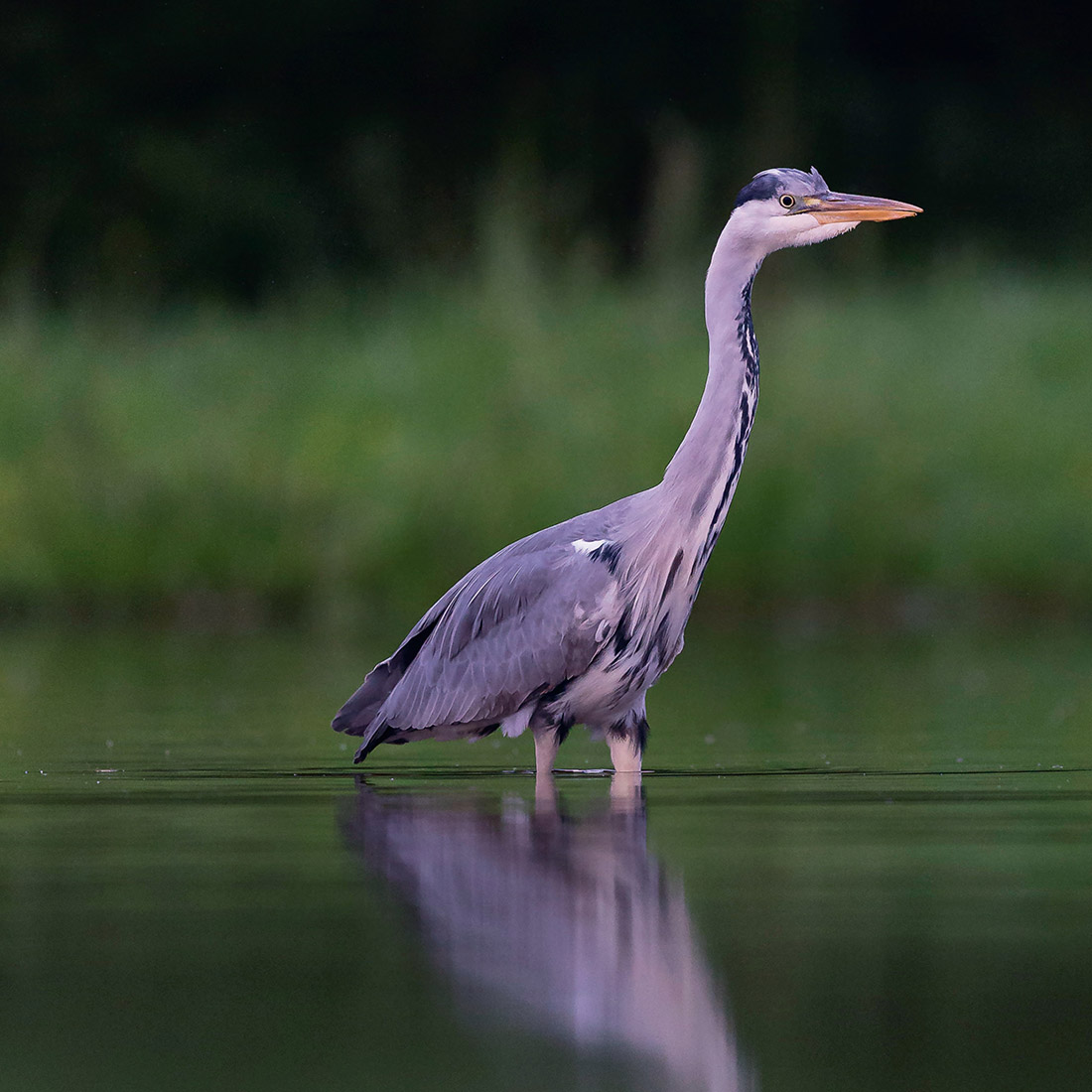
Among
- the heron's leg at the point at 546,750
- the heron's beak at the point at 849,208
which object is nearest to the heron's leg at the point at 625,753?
the heron's leg at the point at 546,750

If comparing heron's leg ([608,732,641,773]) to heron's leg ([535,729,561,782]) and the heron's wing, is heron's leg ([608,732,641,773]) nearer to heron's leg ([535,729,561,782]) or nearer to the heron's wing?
heron's leg ([535,729,561,782])

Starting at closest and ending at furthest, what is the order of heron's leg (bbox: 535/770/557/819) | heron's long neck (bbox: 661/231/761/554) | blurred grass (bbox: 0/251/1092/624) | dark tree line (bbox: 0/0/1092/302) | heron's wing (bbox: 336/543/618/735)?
heron's leg (bbox: 535/770/557/819)
heron's wing (bbox: 336/543/618/735)
heron's long neck (bbox: 661/231/761/554)
blurred grass (bbox: 0/251/1092/624)
dark tree line (bbox: 0/0/1092/302)

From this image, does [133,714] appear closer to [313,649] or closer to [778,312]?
[313,649]

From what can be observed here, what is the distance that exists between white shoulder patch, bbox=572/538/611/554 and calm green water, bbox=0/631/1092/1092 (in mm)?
715

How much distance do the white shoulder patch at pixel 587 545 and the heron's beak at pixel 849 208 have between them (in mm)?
1258

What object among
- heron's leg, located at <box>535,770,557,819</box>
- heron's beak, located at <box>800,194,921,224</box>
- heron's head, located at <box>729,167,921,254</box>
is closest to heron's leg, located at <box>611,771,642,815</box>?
heron's leg, located at <box>535,770,557,819</box>

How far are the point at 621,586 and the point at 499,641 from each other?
17.6 inches

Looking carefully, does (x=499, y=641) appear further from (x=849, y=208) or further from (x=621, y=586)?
(x=849, y=208)

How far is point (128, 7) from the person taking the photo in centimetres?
2573

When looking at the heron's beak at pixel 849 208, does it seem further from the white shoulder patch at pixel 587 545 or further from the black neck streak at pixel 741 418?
the white shoulder patch at pixel 587 545

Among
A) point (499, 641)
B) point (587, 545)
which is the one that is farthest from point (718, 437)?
point (499, 641)

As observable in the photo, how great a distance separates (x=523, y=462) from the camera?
45.9 ft

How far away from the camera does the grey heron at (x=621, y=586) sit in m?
7.05

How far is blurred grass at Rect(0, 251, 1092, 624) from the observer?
44.9 feet
